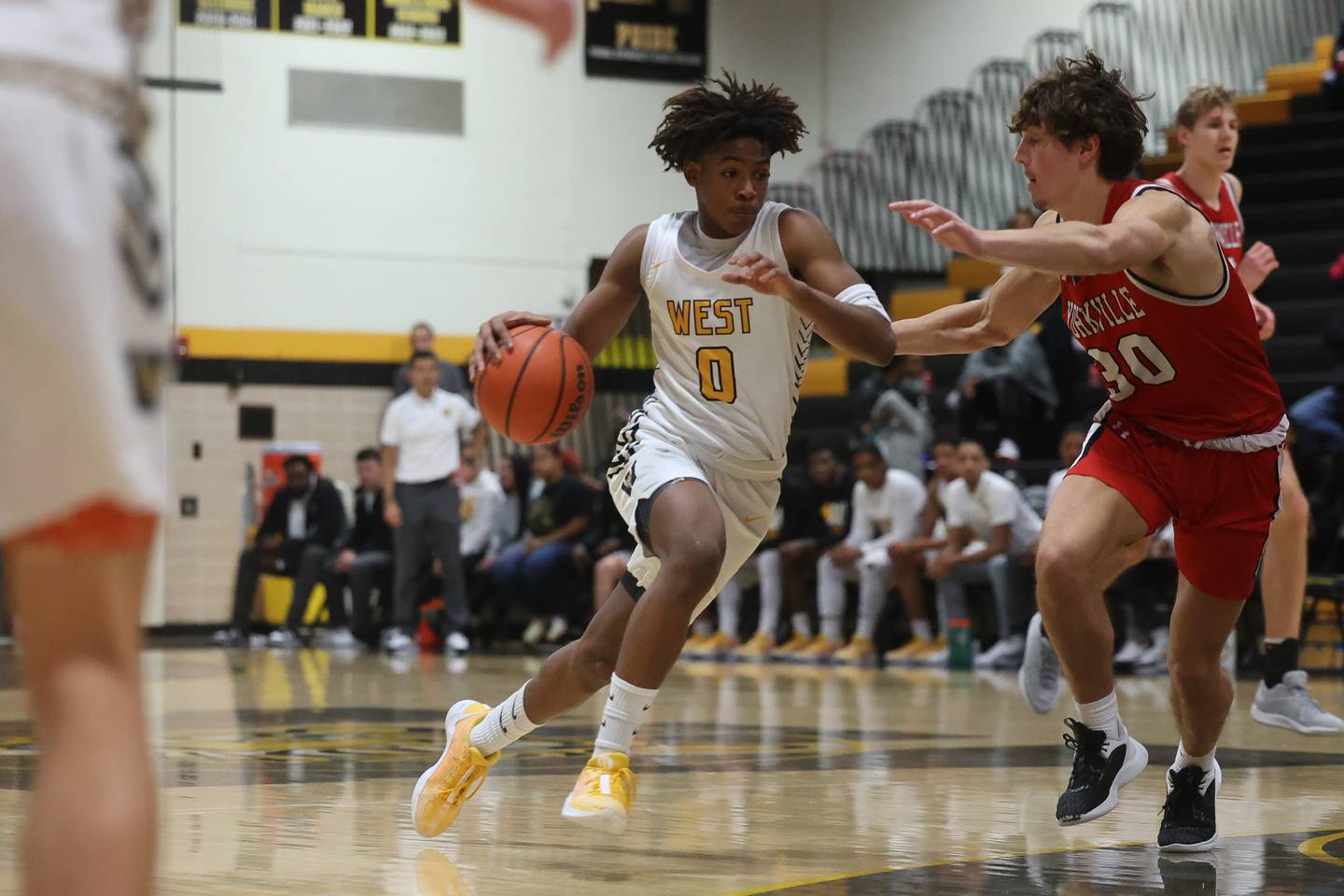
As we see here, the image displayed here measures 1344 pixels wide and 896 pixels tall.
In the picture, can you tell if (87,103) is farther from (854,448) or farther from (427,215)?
(427,215)

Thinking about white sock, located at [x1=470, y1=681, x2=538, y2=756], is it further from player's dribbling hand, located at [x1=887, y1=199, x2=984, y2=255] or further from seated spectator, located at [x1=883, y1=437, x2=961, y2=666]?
seated spectator, located at [x1=883, y1=437, x2=961, y2=666]

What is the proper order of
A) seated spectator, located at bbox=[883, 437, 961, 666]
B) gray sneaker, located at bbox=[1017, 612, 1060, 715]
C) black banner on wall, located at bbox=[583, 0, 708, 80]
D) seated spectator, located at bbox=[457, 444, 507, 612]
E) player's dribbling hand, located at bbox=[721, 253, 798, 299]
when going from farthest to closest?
black banner on wall, located at bbox=[583, 0, 708, 80], seated spectator, located at bbox=[457, 444, 507, 612], seated spectator, located at bbox=[883, 437, 961, 666], gray sneaker, located at bbox=[1017, 612, 1060, 715], player's dribbling hand, located at bbox=[721, 253, 798, 299]

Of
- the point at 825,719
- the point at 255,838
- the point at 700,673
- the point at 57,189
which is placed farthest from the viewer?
the point at 700,673

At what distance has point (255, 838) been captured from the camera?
4.11 meters

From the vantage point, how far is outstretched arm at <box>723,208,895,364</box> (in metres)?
4.00

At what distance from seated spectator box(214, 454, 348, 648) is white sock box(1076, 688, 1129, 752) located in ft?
38.2

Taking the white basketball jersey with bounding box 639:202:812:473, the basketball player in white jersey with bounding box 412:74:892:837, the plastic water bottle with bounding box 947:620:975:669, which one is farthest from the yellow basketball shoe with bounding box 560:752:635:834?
the plastic water bottle with bounding box 947:620:975:669

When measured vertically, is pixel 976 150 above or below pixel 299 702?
above

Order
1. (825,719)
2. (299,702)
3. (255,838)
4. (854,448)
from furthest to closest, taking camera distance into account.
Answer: (854,448), (299,702), (825,719), (255,838)

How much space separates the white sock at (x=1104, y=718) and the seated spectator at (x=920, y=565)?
775cm

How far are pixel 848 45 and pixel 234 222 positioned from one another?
6808 millimetres

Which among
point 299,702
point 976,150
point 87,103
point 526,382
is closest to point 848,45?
point 976,150

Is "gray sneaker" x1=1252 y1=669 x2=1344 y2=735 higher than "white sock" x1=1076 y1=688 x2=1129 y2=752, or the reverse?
"white sock" x1=1076 y1=688 x2=1129 y2=752

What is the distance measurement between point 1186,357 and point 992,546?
7526 mm
